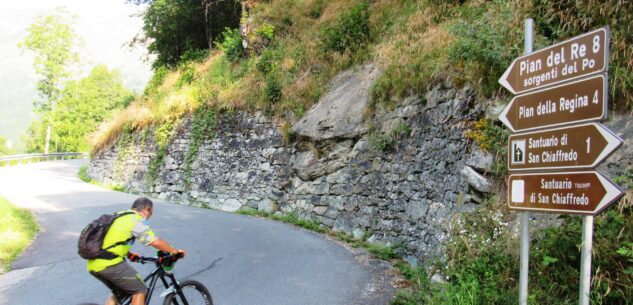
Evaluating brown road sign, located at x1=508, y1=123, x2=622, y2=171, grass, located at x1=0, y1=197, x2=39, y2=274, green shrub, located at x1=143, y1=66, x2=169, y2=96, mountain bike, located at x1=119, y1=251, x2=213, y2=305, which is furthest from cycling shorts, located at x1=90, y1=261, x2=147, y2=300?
green shrub, located at x1=143, y1=66, x2=169, y2=96

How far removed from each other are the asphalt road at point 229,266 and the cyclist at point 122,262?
171 cm

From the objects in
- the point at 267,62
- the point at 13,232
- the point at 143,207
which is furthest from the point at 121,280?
the point at 267,62

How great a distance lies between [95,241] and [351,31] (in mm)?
10585

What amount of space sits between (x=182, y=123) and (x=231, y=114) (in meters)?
3.10

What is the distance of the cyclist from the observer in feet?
13.6

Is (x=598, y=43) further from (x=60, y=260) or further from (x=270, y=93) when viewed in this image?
(x=270, y=93)

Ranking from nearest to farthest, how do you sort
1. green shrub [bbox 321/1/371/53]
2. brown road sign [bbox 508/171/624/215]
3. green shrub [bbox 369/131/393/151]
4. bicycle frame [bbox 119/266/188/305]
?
brown road sign [bbox 508/171/624/215], bicycle frame [bbox 119/266/188/305], green shrub [bbox 369/131/393/151], green shrub [bbox 321/1/371/53]

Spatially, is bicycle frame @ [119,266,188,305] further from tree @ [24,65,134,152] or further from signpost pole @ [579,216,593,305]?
tree @ [24,65,134,152]

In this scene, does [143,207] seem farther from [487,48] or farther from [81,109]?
[81,109]

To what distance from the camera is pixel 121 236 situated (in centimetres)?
418

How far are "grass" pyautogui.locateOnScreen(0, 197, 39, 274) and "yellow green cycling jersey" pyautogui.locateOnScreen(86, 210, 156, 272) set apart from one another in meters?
4.86

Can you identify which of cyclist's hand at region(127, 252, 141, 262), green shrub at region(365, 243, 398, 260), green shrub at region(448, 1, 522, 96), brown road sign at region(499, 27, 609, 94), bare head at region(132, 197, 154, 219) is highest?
green shrub at region(448, 1, 522, 96)

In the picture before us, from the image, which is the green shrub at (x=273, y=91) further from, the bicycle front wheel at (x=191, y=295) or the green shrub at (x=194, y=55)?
the bicycle front wheel at (x=191, y=295)

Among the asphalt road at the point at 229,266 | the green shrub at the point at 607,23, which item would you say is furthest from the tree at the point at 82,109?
the green shrub at the point at 607,23
